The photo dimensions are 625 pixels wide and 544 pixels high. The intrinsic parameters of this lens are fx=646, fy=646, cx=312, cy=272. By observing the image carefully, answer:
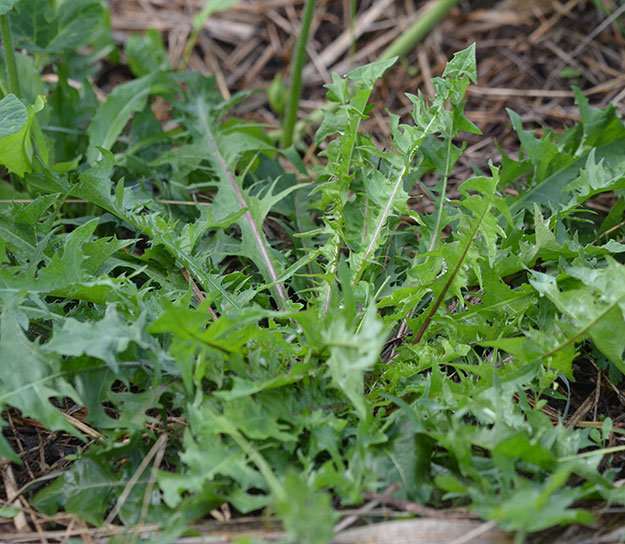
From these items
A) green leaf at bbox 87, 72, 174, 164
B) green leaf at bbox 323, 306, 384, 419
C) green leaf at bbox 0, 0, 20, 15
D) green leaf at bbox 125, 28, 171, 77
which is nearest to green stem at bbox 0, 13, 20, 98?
green leaf at bbox 0, 0, 20, 15

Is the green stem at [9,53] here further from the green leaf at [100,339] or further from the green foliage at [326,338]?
the green leaf at [100,339]

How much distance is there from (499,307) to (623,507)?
1.65 ft

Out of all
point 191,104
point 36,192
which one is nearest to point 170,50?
point 191,104

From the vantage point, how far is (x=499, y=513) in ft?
3.25

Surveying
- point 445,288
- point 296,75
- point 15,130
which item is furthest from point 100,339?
point 296,75

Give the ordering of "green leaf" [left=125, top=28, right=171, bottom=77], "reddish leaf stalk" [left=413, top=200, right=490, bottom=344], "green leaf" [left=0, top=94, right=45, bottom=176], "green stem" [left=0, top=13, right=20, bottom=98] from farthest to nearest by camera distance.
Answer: "green leaf" [left=125, top=28, right=171, bottom=77]
"green stem" [left=0, top=13, right=20, bottom=98]
"green leaf" [left=0, top=94, right=45, bottom=176]
"reddish leaf stalk" [left=413, top=200, right=490, bottom=344]

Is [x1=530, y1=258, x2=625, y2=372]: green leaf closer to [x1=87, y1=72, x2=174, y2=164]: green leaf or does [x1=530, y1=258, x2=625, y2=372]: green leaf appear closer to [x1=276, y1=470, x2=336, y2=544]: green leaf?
[x1=276, y1=470, x2=336, y2=544]: green leaf

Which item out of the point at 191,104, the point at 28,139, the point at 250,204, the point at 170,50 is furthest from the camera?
A: the point at 170,50

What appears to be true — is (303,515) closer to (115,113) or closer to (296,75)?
(115,113)

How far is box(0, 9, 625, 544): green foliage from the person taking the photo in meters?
1.18

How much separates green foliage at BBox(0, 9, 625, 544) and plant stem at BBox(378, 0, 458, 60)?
3.30 feet

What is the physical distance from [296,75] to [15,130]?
3.34ft

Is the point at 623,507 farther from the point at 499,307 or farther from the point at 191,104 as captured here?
the point at 191,104

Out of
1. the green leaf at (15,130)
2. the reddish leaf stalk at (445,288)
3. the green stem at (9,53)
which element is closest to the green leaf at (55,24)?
the green stem at (9,53)
